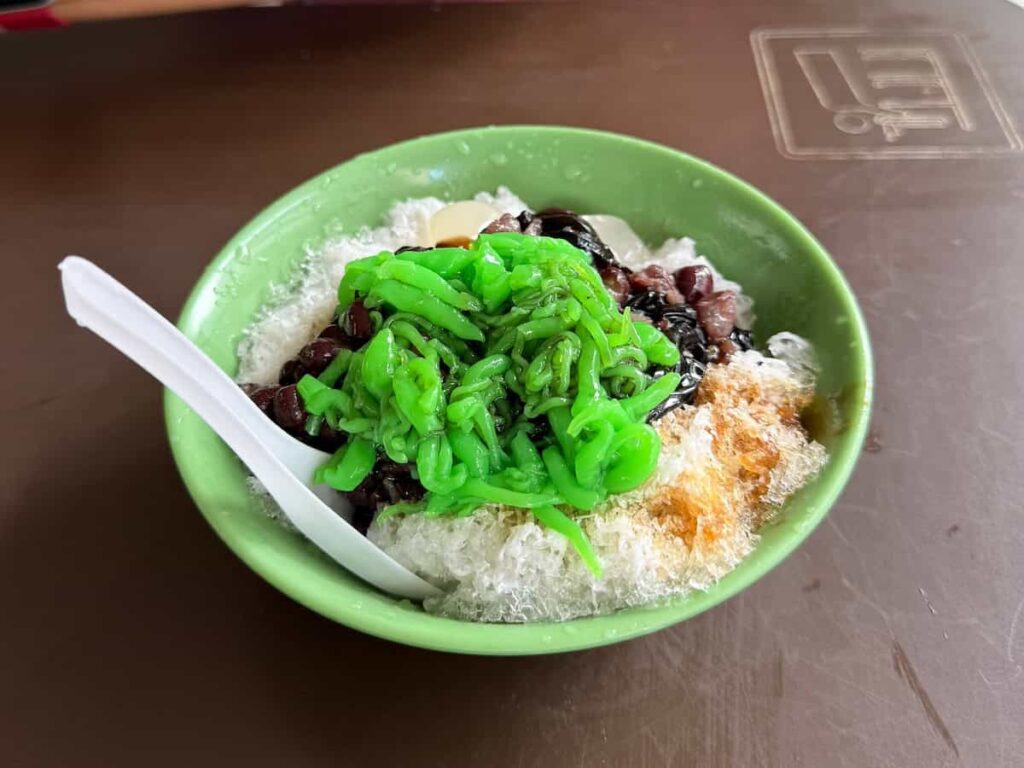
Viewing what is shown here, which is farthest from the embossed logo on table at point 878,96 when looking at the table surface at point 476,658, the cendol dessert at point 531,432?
the cendol dessert at point 531,432

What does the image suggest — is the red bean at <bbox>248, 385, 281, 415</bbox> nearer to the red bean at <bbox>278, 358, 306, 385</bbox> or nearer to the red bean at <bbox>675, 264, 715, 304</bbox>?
the red bean at <bbox>278, 358, 306, 385</bbox>

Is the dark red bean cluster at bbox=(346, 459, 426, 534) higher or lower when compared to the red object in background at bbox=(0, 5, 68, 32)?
lower

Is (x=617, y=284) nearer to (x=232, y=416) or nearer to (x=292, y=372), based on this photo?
(x=292, y=372)

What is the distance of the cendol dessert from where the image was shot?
3.36ft

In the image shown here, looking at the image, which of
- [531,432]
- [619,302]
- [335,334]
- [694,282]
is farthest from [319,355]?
[694,282]

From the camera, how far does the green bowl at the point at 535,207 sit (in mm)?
942

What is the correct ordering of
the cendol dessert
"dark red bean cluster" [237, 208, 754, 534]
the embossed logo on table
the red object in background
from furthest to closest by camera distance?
the red object in background
the embossed logo on table
"dark red bean cluster" [237, 208, 754, 534]
the cendol dessert

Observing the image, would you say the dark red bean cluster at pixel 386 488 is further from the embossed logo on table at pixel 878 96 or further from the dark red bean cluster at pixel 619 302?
the embossed logo on table at pixel 878 96

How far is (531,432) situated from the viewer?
1084mm

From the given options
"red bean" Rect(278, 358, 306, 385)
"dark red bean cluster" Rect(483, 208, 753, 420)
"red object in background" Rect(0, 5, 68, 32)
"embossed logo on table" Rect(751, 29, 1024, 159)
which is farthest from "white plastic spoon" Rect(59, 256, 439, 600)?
"red object in background" Rect(0, 5, 68, 32)

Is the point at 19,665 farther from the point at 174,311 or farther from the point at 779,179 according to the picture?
the point at 779,179

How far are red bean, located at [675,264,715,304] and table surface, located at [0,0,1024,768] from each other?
1.34 feet

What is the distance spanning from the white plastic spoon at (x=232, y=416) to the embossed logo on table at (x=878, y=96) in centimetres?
146

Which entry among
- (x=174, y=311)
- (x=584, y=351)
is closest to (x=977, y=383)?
(x=584, y=351)
